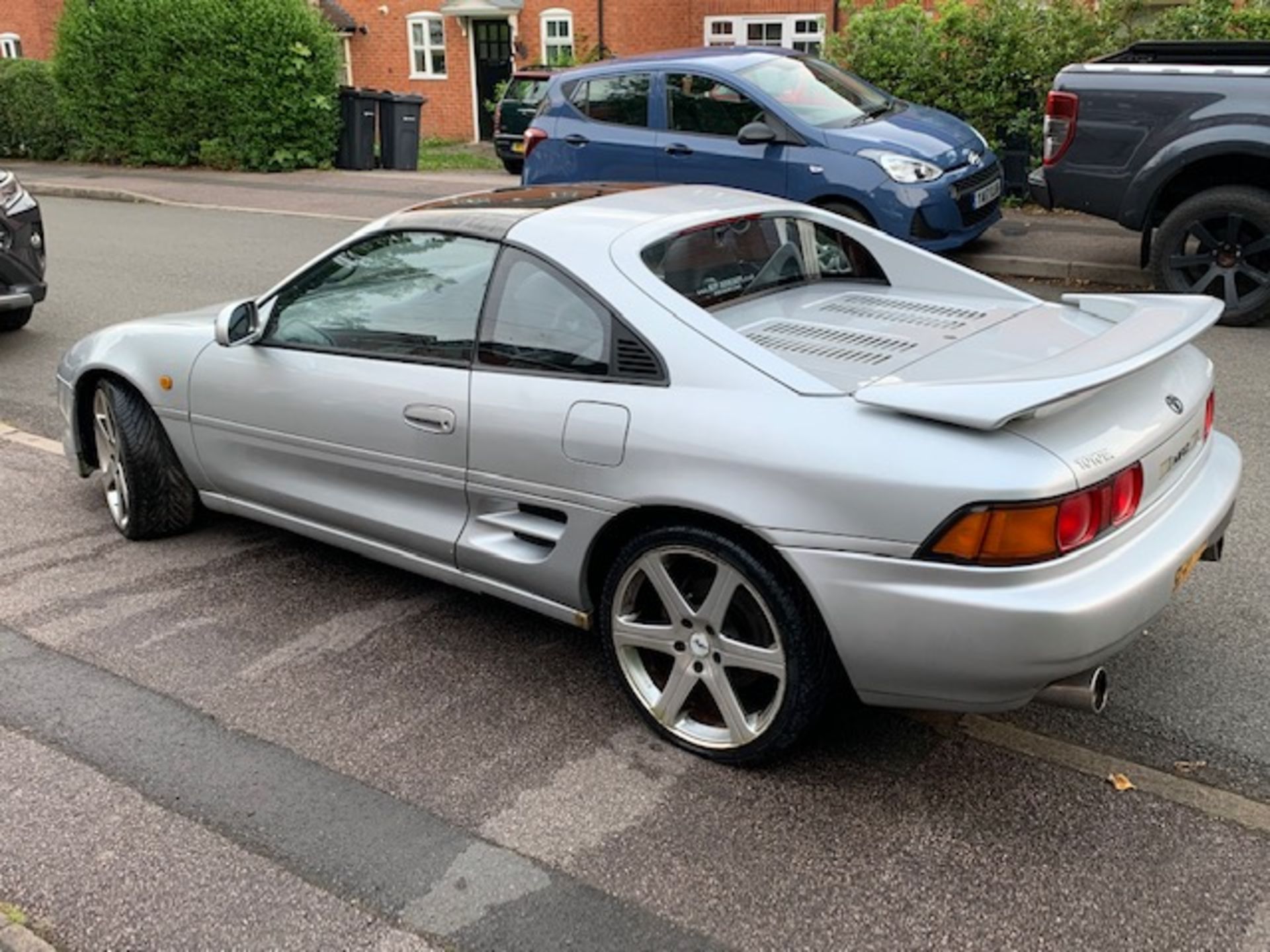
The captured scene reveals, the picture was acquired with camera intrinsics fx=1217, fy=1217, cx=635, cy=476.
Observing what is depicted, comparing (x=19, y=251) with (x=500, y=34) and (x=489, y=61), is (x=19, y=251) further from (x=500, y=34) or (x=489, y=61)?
(x=489, y=61)

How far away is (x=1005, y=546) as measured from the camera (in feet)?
8.87

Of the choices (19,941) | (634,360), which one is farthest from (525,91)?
(19,941)

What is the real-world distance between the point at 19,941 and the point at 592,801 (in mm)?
1334

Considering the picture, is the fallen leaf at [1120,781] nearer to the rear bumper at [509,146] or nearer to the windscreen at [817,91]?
the windscreen at [817,91]

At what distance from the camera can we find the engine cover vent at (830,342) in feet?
11.0

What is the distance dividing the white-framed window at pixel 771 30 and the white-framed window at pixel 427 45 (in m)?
6.56

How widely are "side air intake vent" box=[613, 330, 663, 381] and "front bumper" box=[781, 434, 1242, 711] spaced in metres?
0.66

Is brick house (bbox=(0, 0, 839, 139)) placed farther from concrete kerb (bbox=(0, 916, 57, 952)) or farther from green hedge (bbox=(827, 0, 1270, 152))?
concrete kerb (bbox=(0, 916, 57, 952))

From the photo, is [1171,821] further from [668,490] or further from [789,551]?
[668,490]

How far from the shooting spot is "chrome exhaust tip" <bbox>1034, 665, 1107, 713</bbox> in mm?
2811

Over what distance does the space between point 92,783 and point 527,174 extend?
8.21 meters

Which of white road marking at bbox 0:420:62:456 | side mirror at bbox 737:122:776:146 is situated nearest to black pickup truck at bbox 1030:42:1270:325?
side mirror at bbox 737:122:776:146

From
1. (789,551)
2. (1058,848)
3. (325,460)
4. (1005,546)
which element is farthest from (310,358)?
(1058,848)

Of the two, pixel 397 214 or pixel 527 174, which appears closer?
pixel 397 214
